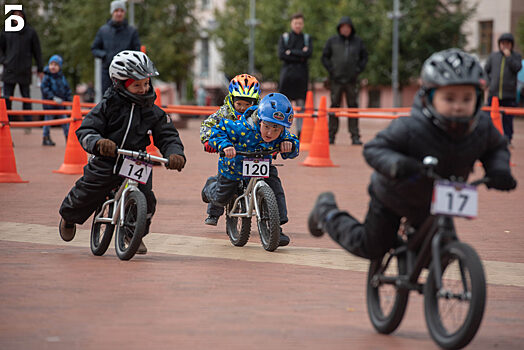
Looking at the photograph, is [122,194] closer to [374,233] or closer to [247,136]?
[247,136]

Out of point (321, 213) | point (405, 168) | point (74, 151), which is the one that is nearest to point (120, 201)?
point (321, 213)

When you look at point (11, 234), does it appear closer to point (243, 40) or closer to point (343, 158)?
point (343, 158)

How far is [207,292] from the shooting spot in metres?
6.34

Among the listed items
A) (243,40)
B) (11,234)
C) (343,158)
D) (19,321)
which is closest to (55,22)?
(243,40)

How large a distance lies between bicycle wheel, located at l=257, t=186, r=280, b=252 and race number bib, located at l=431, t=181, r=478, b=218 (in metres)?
3.21

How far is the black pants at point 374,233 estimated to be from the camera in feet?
17.3

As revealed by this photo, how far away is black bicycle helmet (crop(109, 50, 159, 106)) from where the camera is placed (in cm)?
748

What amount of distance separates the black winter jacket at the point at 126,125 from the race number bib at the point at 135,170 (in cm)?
19

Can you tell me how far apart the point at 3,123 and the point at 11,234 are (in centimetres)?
484

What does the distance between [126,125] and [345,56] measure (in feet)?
41.7

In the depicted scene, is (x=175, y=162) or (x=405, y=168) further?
(x=175, y=162)

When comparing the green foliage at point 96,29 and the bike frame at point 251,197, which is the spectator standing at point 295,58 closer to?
the bike frame at point 251,197

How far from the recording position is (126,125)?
764 cm

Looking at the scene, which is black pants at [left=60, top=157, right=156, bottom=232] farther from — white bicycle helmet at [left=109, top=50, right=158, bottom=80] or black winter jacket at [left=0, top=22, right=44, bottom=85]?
black winter jacket at [left=0, top=22, right=44, bottom=85]
